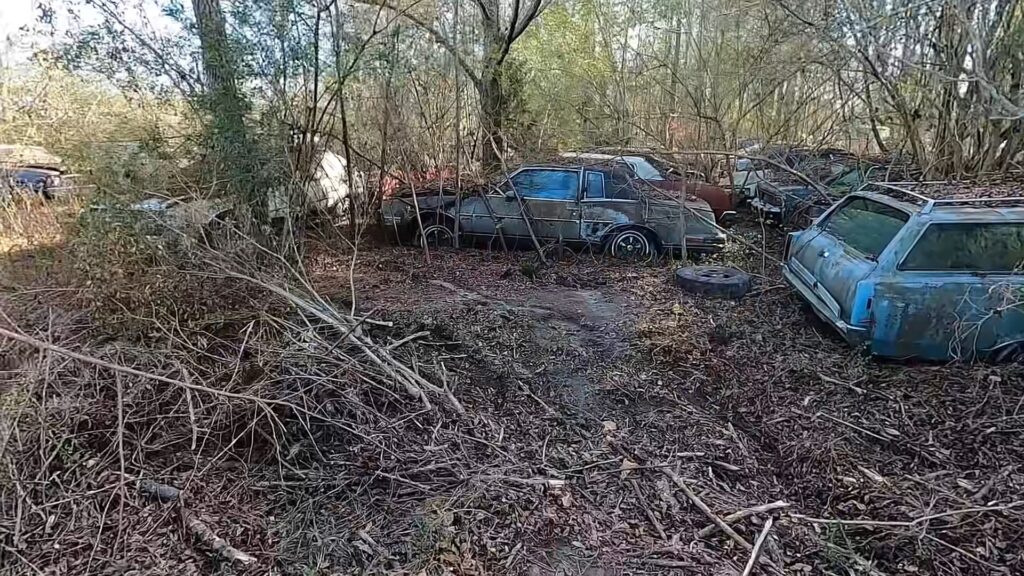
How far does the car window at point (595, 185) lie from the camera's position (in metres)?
7.70

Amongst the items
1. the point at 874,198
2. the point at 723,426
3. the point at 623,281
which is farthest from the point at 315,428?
the point at 874,198

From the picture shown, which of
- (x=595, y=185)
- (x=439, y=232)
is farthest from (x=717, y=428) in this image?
(x=439, y=232)

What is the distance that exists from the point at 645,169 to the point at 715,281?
327 centimetres

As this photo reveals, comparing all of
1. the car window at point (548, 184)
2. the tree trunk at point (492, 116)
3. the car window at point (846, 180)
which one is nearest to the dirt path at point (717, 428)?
the car window at point (548, 184)

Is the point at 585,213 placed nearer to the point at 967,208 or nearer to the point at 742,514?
the point at 967,208

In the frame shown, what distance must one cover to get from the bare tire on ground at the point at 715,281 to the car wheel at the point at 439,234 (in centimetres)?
332

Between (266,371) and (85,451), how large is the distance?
3.56 ft

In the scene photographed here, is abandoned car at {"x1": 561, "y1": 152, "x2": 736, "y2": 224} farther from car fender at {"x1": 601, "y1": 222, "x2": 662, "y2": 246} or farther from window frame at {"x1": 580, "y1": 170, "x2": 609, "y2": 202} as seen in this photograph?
car fender at {"x1": 601, "y1": 222, "x2": 662, "y2": 246}

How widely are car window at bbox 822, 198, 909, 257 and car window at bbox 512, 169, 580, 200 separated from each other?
3.23m

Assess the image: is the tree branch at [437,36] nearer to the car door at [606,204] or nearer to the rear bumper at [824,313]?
the car door at [606,204]

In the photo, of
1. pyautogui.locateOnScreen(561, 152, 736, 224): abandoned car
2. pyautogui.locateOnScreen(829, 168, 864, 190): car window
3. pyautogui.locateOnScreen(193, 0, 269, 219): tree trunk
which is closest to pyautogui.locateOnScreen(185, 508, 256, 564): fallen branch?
pyautogui.locateOnScreen(193, 0, 269, 219): tree trunk

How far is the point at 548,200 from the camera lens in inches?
307

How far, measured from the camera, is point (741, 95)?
10.5 m

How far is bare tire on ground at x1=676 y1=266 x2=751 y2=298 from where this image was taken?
616 centimetres
